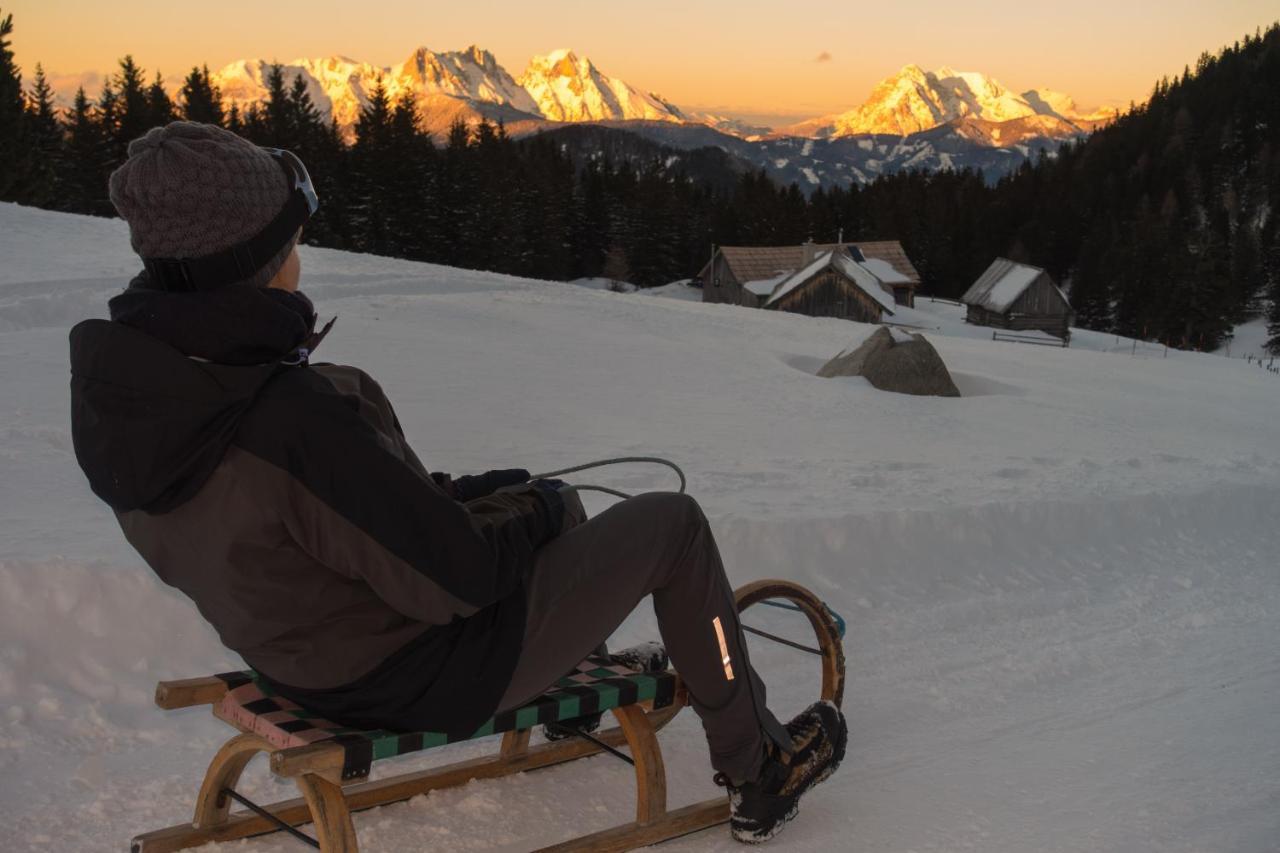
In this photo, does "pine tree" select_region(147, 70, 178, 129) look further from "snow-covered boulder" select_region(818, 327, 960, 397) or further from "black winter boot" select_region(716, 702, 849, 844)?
A: "black winter boot" select_region(716, 702, 849, 844)

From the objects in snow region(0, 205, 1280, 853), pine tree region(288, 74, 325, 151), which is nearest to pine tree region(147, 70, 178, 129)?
pine tree region(288, 74, 325, 151)

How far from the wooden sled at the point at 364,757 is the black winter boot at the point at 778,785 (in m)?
0.15

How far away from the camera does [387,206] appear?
55844 millimetres

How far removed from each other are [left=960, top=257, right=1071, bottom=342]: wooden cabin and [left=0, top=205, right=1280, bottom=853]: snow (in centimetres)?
4313

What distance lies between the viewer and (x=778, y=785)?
3.38 m

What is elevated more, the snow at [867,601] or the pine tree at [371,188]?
the pine tree at [371,188]

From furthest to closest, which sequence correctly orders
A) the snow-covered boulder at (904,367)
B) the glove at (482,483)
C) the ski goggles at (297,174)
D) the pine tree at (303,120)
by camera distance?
1. the pine tree at (303,120)
2. the snow-covered boulder at (904,367)
3. the glove at (482,483)
4. the ski goggles at (297,174)

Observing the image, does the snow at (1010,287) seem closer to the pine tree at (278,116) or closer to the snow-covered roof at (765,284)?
the snow-covered roof at (765,284)

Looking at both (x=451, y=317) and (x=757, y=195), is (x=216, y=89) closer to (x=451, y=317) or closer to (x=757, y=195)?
(x=757, y=195)

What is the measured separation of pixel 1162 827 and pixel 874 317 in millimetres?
44680

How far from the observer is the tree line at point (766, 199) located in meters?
53.6

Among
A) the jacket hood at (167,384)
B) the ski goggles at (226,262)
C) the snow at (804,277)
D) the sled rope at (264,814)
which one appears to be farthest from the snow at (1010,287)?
the jacket hood at (167,384)

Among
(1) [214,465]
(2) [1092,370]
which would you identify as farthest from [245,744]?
(2) [1092,370]

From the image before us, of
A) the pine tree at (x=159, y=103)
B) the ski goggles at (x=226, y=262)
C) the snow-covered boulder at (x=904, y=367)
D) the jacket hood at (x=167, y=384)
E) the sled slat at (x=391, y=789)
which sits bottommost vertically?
the sled slat at (x=391, y=789)
